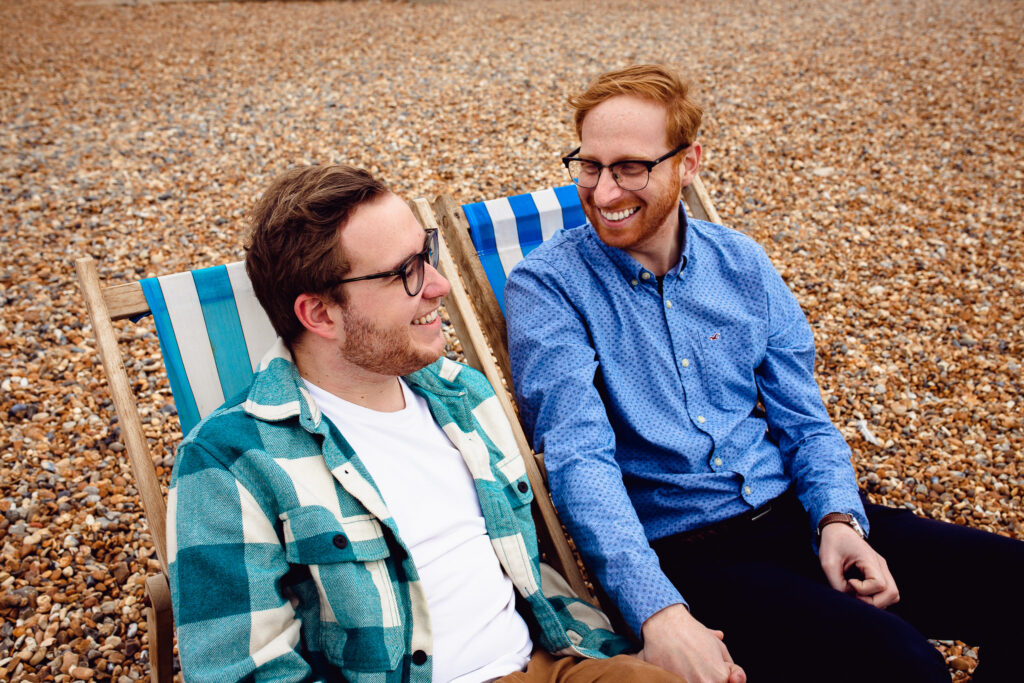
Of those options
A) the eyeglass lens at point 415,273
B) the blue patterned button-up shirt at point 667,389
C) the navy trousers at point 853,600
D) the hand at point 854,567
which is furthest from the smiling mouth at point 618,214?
the hand at point 854,567

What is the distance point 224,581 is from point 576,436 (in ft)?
3.27

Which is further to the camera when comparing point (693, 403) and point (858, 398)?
point (858, 398)

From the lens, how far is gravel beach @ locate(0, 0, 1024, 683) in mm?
3086

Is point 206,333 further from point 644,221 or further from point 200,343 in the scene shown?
point 644,221

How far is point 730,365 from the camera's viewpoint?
2252 mm

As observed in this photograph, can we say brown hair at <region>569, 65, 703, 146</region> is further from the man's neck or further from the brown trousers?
the brown trousers

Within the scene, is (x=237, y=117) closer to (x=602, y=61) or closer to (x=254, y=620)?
(x=602, y=61)

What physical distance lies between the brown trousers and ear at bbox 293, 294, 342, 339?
96 centimetres

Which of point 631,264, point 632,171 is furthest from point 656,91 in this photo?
point 631,264

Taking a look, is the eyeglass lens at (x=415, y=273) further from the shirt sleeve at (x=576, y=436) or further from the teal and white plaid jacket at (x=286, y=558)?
the shirt sleeve at (x=576, y=436)

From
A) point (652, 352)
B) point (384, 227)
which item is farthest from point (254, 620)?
point (652, 352)

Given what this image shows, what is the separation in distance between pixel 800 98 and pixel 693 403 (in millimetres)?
5796

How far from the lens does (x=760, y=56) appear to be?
25.8 feet

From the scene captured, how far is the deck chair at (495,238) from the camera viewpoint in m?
2.59
